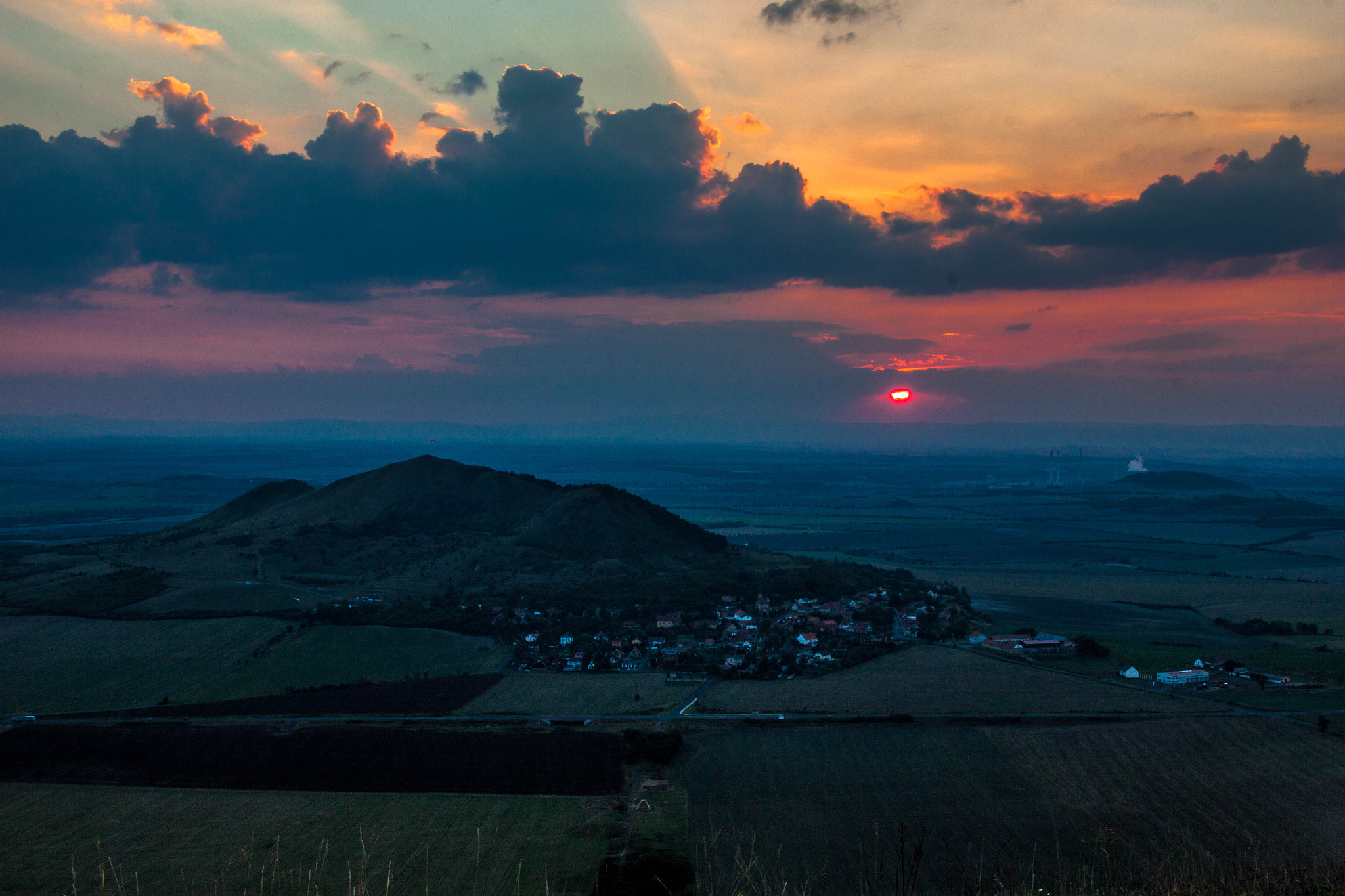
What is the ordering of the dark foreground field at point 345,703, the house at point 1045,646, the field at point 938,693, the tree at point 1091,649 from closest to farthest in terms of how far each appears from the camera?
the field at point 938,693 < the dark foreground field at point 345,703 < the tree at point 1091,649 < the house at point 1045,646

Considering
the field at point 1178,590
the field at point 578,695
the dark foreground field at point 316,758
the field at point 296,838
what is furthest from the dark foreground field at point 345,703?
the field at point 1178,590

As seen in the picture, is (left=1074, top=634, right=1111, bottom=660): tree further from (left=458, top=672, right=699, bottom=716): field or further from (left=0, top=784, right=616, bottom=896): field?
(left=0, top=784, right=616, bottom=896): field

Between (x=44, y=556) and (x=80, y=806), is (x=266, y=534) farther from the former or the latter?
(x=80, y=806)

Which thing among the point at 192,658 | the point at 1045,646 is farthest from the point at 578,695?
the point at 1045,646

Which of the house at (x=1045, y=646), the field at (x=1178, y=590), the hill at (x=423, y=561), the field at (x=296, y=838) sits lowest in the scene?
the field at (x=1178, y=590)

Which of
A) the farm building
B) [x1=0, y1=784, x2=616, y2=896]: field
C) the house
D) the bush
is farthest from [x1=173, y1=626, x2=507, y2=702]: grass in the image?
the farm building

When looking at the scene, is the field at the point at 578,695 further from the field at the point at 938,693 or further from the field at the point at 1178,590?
the field at the point at 1178,590

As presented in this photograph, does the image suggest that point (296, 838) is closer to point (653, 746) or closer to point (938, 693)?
point (653, 746)
